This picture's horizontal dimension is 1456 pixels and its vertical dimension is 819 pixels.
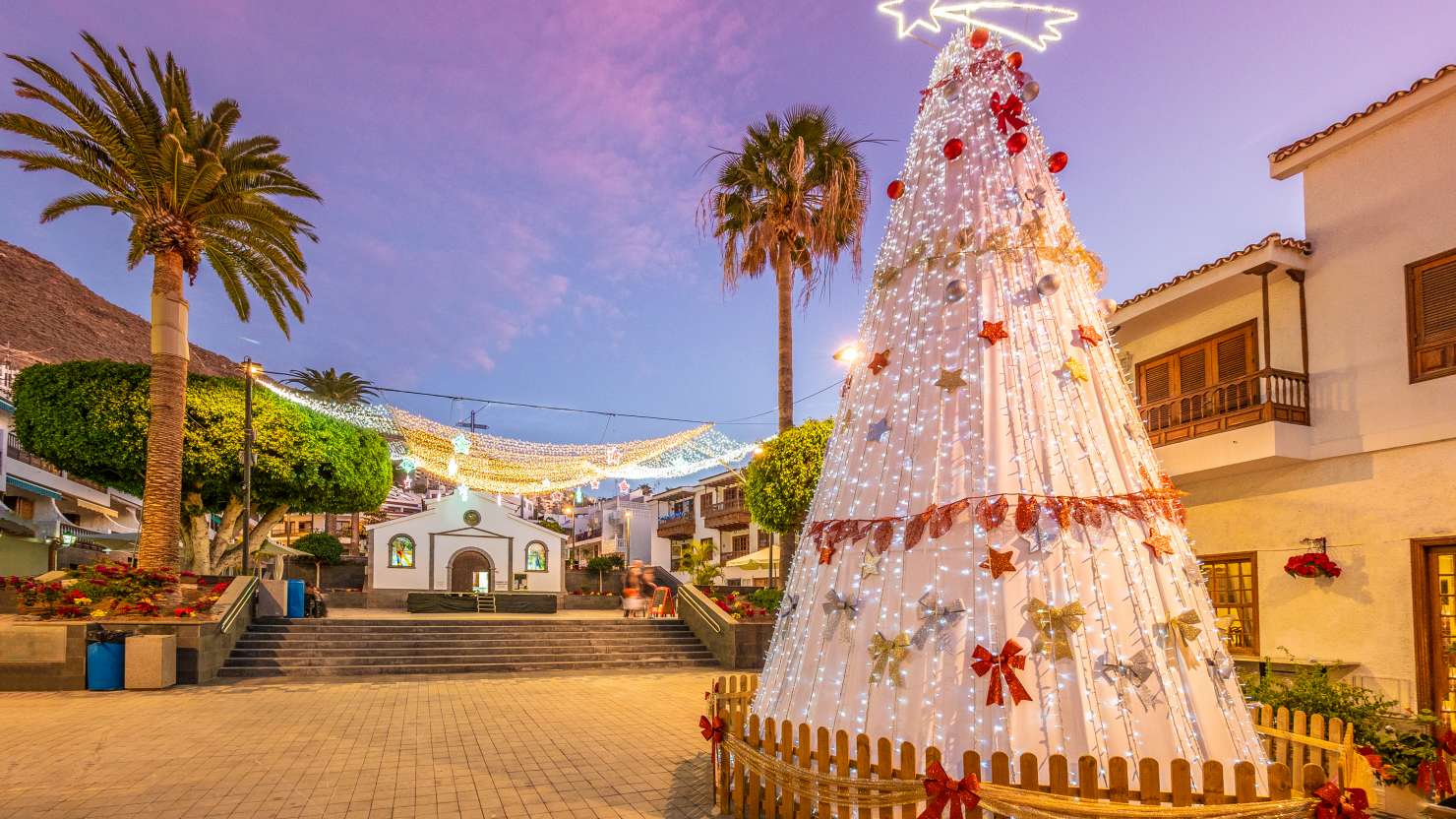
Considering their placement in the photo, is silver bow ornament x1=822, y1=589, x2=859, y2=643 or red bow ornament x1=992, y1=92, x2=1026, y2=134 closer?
silver bow ornament x1=822, y1=589, x2=859, y2=643

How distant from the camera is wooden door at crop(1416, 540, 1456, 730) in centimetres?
965

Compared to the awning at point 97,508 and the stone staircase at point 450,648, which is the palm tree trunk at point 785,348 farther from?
the awning at point 97,508

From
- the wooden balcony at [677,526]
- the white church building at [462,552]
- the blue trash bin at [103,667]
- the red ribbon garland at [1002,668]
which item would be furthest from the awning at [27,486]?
the red ribbon garland at [1002,668]

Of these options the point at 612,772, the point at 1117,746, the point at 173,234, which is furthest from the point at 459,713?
the point at 173,234

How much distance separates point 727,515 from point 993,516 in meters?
41.1

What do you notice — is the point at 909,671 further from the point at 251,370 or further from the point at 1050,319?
the point at 251,370

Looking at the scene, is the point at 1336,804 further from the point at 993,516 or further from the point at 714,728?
the point at 714,728

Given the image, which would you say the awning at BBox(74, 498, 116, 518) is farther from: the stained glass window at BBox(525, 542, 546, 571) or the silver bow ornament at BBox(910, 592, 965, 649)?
the silver bow ornament at BBox(910, 592, 965, 649)

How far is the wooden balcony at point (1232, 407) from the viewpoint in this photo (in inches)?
454

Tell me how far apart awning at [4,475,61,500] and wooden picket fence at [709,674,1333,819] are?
40.0 m

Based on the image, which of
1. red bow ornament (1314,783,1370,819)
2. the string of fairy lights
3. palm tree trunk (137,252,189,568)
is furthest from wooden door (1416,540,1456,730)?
palm tree trunk (137,252,189,568)

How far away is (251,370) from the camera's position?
21.5 metres

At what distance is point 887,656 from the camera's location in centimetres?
550

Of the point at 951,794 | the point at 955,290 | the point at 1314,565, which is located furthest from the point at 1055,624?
the point at 1314,565
